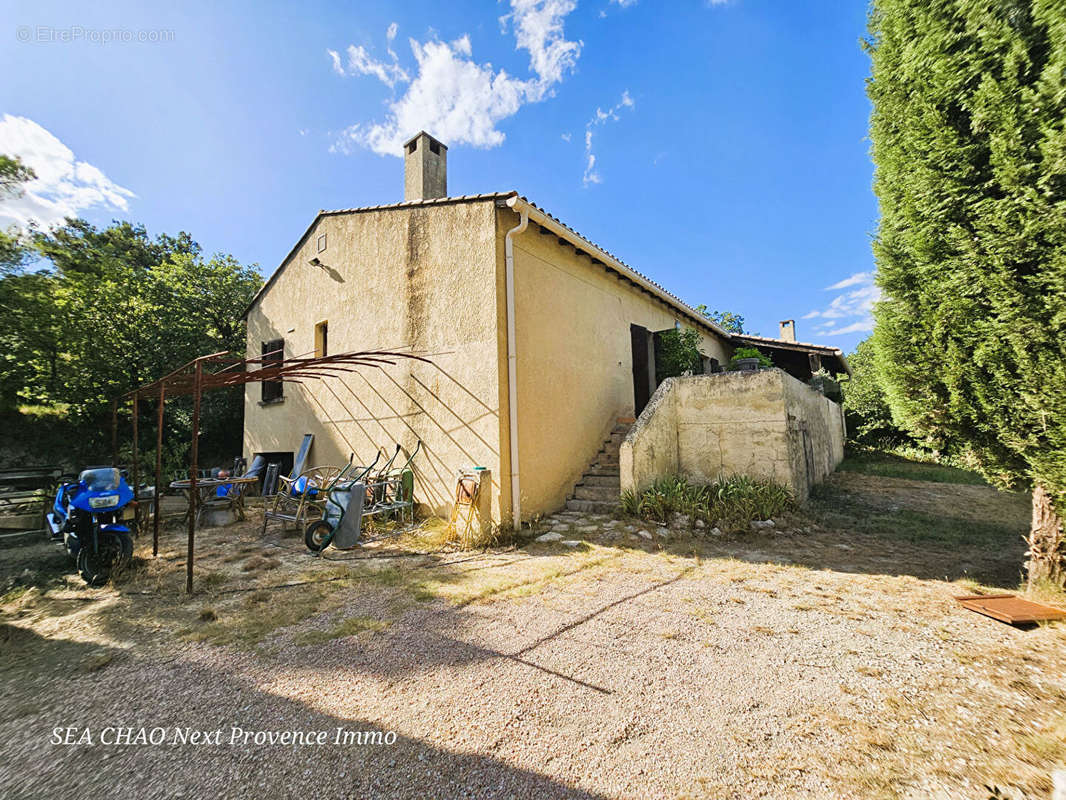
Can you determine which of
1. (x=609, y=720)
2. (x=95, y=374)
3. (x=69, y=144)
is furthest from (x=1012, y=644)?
(x=95, y=374)

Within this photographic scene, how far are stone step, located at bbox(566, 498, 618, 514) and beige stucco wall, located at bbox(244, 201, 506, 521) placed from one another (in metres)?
1.56

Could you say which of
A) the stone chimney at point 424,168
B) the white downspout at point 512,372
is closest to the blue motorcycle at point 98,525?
the white downspout at point 512,372

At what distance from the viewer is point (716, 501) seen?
548 cm

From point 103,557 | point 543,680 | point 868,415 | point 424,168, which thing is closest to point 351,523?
point 103,557

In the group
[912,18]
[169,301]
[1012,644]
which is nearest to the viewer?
[1012,644]

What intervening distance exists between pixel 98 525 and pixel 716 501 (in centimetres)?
688

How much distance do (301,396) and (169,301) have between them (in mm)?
7032

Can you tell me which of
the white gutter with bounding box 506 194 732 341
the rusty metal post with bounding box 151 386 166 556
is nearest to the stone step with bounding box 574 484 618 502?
the white gutter with bounding box 506 194 732 341

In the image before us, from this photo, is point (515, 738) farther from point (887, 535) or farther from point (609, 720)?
point (887, 535)

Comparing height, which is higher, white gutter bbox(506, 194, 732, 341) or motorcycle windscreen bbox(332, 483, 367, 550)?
white gutter bbox(506, 194, 732, 341)

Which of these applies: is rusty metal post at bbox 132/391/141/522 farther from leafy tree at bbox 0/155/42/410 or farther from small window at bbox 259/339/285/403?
small window at bbox 259/339/285/403

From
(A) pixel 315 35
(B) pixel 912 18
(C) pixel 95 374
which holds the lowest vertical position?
(C) pixel 95 374

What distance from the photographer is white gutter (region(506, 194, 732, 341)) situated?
568cm

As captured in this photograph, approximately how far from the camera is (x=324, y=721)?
6.32 feet
